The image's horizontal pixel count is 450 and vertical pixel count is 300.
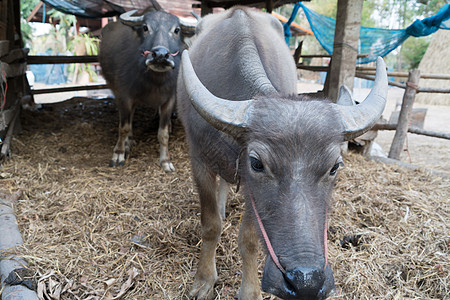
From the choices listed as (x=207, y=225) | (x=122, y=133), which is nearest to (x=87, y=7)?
(x=122, y=133)

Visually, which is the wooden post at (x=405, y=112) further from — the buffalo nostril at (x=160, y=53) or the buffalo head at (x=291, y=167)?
the buffalo head at (x=291, y=167)

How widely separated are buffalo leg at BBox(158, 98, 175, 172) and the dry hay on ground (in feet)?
0.44

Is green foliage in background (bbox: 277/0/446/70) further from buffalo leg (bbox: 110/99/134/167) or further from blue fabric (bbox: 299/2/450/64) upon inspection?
buffalo leg (bbox: 110/99/134/167)

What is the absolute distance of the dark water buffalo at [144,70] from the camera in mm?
4297

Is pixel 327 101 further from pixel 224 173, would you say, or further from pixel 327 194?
pixel 224 173

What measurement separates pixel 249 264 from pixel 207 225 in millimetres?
399

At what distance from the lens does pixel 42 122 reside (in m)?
5.86

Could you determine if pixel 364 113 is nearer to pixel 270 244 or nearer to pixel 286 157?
pixel 286 157

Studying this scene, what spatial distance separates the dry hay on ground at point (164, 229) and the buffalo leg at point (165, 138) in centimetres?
14

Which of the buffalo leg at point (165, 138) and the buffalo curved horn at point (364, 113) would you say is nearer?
the buffalo curved horn at point (364, 113)

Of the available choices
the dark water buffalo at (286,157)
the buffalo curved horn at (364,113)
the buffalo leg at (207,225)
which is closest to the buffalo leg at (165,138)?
the buffalo leg at (207,225)

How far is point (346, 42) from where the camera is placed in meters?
4.48

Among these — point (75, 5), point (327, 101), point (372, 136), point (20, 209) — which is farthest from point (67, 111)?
point (327, 101)

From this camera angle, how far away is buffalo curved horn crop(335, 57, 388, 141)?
1484mm
